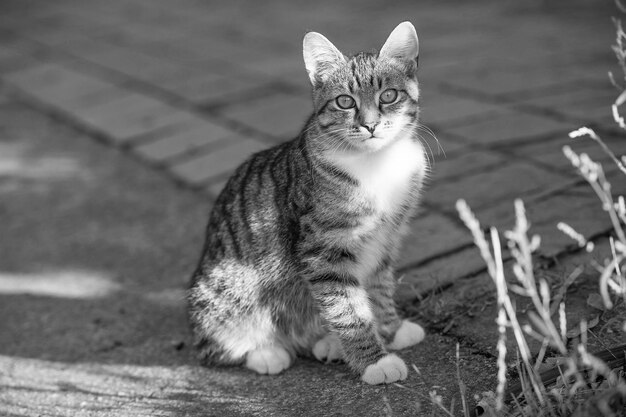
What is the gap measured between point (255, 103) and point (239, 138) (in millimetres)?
713

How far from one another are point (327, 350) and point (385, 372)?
14.6 inches

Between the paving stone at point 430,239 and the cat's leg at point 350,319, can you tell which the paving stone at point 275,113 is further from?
the cat's leg at point 350,319

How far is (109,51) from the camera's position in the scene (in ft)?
26.6

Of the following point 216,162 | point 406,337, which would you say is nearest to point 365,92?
point 406,337

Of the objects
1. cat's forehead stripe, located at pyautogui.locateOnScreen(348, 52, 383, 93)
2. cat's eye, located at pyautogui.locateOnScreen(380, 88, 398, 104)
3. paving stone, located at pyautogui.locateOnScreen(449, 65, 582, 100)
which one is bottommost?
paving stone, located at pyautogui.locateOnScreen(449, 65, 582, 100)

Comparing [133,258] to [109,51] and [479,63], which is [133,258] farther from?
[109,51]

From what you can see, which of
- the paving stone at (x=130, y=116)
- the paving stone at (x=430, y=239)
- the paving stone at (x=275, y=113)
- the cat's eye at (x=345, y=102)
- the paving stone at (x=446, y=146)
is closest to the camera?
the cat's eye at (x=345, y=102)

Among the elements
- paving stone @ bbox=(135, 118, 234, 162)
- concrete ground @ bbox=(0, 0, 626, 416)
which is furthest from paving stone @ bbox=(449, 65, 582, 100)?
paving stone @ bbox=(135, 118, 234, 162)

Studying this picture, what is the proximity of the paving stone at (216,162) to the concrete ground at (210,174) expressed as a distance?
2cm

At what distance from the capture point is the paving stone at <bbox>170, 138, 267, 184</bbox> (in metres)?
5.11

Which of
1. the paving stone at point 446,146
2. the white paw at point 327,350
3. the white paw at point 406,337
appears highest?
the paving stone at point 446,146

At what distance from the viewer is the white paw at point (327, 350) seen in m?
3.14

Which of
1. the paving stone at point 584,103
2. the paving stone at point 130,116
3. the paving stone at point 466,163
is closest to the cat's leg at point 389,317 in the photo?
the paving stone at point 466,163

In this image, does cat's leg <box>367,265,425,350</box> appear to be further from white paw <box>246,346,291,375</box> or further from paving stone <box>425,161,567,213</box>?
paving stone <box>425,161,567,213</box>
